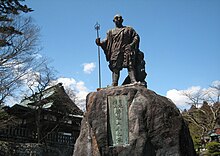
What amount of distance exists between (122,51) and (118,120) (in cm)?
224

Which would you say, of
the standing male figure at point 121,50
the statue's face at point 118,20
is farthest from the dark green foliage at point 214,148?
the statue's face at point 118,20

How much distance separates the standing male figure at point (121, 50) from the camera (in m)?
8.06

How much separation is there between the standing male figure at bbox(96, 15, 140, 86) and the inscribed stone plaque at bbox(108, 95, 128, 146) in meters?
0.89

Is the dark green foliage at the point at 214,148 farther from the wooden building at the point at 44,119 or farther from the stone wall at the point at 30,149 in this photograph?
the stone wall at the point at 30,149

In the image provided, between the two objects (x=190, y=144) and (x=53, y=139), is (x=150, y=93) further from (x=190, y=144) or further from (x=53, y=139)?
(x=53, y=139)

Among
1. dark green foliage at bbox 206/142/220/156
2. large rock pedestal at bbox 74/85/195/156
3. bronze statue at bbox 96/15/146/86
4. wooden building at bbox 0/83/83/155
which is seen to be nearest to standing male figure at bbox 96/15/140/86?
bronze statue at bbox 96/15/146/86

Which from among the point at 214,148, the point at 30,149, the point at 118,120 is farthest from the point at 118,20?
the point at 214,148

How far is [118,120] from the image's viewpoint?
714 centimetres

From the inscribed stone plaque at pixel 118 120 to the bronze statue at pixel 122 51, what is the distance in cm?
89

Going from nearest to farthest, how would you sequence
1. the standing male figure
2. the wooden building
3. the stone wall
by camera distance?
the standing male figure
the stone wall
the wooden building

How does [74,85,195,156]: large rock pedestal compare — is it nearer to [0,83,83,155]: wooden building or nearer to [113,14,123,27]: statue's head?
[113,14,123,27]: statue's head

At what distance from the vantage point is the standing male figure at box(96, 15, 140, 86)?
26.5ft

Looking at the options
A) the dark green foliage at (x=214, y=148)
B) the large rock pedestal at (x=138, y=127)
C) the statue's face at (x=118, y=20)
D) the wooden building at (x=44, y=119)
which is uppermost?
the statue's face at (x=118, y=20)

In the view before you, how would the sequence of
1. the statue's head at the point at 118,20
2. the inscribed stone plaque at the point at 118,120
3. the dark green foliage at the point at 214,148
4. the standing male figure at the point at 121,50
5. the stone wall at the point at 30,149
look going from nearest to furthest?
the inscribed stone plaque at the point at 118,120
the standing male figure at the point at 121,50
the statue's head at the point at 118,20
the stone wall at the point at 30,149
the dark green foliage at the point at 214,148
